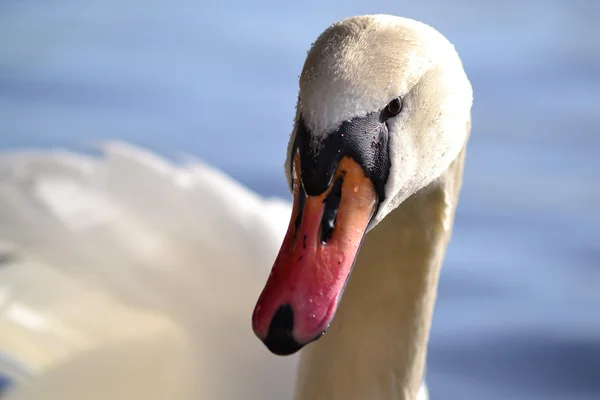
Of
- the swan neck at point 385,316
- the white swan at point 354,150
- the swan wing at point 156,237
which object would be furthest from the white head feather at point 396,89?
the swan wing at point 156,237

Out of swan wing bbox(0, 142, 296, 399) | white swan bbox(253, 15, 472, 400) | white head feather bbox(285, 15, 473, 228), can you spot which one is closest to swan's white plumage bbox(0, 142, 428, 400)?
swan wing bbox(0, 142, 296, 399)

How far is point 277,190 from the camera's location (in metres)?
3.36

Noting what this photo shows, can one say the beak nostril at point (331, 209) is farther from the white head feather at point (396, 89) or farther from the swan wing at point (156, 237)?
the swan wing at point (156, 237)

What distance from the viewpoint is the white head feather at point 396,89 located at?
1029 mm

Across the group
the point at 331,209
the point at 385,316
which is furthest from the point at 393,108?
the point at 385,316

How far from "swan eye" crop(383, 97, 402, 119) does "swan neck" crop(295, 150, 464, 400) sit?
0.28 m

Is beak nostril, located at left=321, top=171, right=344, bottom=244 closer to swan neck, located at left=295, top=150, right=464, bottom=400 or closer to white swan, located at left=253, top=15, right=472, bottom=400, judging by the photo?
white swan, located at left=253, top=15, right=472, bottom=400

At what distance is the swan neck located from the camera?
4.49ft

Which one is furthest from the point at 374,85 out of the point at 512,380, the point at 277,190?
the point at 277,190

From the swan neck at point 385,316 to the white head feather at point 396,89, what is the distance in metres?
0.17

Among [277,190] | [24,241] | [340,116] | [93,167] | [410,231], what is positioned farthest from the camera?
[277,190]

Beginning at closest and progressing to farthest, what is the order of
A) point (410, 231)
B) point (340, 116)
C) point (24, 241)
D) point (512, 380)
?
point (340, 116) → point (410, 231) → point (24, 241) → point (512, 380)

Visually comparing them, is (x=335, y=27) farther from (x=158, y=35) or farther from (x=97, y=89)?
(x=158, y=35)

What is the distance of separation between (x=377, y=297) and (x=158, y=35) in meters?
3.06
